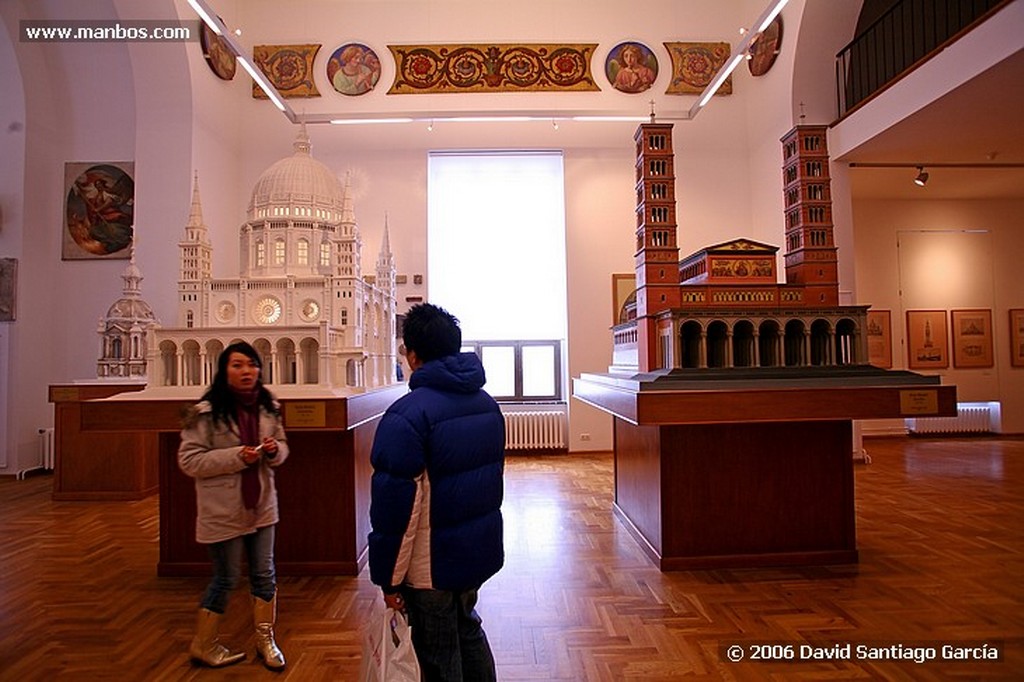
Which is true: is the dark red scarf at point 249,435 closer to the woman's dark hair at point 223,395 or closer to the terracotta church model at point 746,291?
the woman's dark hair at point 223,395

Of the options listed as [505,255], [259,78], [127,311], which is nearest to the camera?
[127,311]

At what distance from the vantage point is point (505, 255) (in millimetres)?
11711

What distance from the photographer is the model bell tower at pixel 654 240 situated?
17.6 feet

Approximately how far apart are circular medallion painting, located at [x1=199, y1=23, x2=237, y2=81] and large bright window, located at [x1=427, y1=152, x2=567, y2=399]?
151 inches


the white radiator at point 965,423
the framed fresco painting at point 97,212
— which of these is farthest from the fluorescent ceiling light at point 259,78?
the white radiator at point 965,423

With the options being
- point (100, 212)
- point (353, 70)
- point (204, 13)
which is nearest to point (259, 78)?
point (204, 13)

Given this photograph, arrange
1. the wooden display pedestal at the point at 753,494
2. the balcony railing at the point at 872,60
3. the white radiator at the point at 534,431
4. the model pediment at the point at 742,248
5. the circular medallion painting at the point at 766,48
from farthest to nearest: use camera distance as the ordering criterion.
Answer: the white radiator at the point at 534,431, the circular medallion painting at the point at 766,48, the balcony railing at the point at 872,60, the model pediment at the point at 742,248, the wooden display pedestal at the point at 753,494

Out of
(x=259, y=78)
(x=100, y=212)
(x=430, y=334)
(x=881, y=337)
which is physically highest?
(x=259, y=78)

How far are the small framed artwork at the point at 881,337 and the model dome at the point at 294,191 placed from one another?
11.3 meters

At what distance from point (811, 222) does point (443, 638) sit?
187 inches

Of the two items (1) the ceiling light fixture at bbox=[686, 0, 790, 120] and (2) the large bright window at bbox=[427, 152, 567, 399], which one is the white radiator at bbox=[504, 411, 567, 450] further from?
(1) the ceiling light fixture at bbox=[686, 0, 790, 120]

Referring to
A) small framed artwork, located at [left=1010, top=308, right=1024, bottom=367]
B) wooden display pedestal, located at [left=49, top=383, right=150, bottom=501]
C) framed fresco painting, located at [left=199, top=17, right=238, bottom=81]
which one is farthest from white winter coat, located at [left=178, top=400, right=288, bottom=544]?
small framed artwork, located at [left=1010, top=308, right=1024, bottom=367]

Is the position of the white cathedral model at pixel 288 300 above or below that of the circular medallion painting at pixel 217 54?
below

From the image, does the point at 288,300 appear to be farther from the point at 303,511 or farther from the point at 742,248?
the point at 742,248
